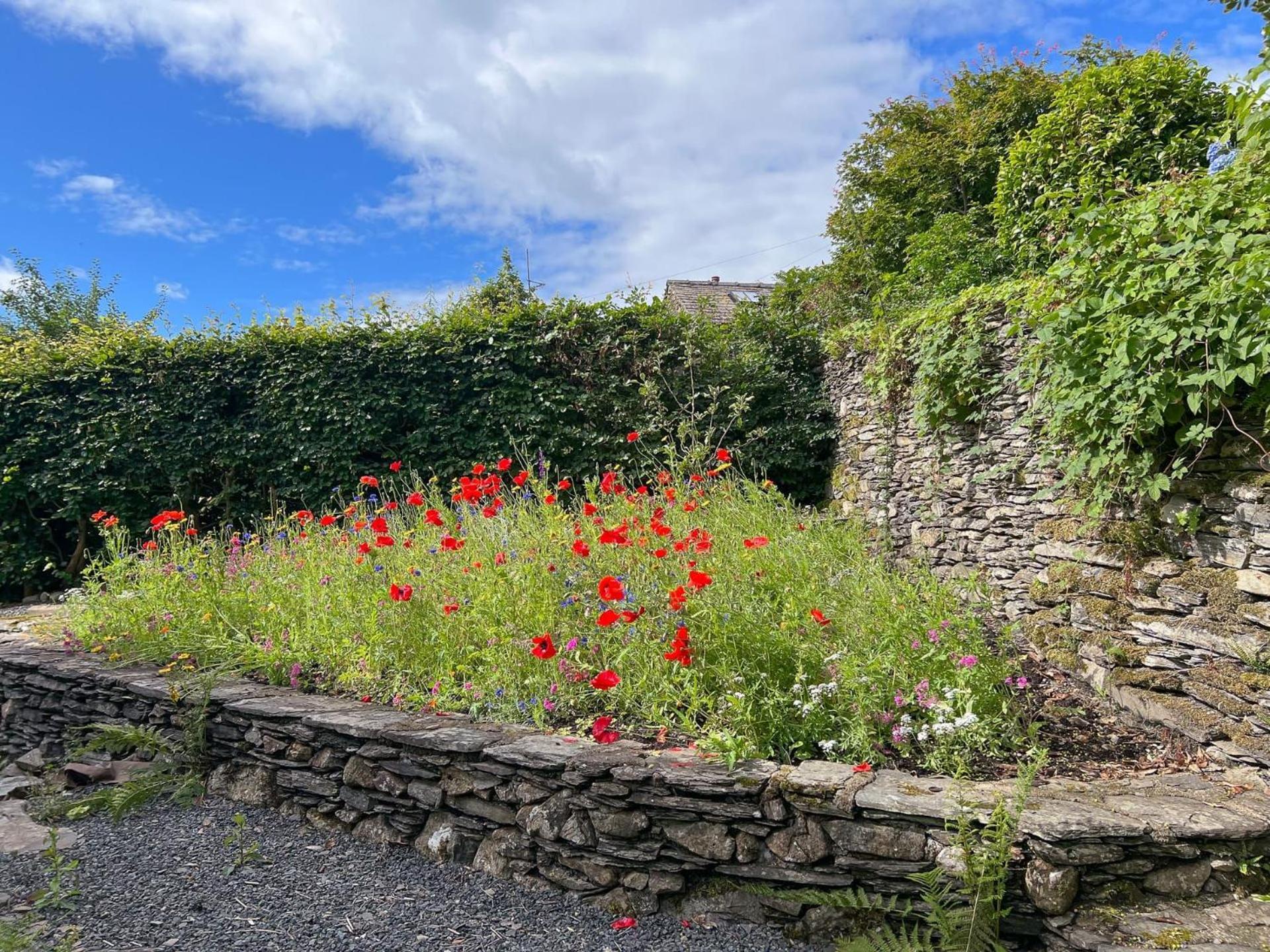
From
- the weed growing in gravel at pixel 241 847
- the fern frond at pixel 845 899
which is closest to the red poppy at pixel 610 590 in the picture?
the fern frond at pixel 845 899

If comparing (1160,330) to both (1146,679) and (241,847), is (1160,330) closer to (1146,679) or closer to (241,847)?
(1146,679)

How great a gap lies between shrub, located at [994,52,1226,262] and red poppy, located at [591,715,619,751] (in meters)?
5.67

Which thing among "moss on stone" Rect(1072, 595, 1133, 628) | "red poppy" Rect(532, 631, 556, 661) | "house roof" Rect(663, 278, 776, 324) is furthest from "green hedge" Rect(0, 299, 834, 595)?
"house roof" Rect(663, 278, 776, 324)

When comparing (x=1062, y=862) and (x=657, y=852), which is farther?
(x=657, y=852)

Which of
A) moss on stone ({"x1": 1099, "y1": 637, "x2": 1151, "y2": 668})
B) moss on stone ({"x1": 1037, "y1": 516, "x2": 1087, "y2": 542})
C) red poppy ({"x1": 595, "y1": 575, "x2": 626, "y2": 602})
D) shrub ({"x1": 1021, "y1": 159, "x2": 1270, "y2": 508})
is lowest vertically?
moss on stone ({"x1": 1099, "y1": 637, "x2": 1151, "y2": 668})

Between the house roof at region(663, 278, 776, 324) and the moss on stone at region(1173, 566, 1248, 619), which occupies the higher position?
the house roof at region(663, 278, 776, 324)

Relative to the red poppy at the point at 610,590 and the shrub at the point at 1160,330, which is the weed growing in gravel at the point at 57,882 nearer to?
the red poppy at the point at 610,590

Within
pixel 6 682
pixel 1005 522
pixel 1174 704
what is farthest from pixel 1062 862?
pixel 6 682

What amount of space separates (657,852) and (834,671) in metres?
0.99

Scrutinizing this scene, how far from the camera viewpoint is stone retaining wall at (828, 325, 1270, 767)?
269cm

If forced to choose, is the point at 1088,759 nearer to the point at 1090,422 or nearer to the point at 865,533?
the point at 1090,422

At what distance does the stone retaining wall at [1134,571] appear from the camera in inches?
106

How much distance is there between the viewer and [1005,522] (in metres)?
4.30

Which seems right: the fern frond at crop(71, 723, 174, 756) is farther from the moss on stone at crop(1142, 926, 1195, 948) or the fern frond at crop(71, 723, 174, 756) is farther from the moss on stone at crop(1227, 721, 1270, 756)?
the moss on stone at crop(1227, 721, 1270, 756)
